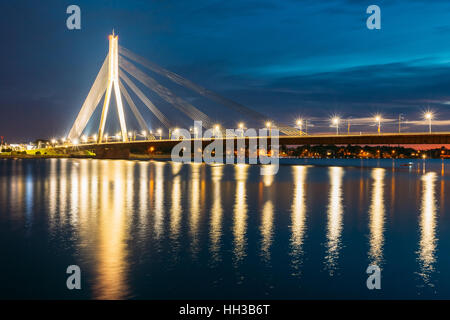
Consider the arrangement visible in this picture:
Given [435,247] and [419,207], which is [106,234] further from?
[419,207]

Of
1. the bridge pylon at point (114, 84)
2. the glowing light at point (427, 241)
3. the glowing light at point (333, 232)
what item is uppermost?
the bridge pylon at point (114, 84)

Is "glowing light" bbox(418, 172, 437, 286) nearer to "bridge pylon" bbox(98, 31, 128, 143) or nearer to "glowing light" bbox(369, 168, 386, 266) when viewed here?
"glowing light" bbox(369, 168, 386, 266)

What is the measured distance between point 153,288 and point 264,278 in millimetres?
2604

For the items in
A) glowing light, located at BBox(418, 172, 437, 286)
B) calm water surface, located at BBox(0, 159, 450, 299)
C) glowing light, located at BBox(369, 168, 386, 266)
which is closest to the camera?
calm water surface, located at BBox(0, 159, 450, 299)

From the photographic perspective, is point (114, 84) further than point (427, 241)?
Yes

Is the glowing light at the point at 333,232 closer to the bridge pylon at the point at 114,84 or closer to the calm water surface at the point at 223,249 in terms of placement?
the calm water surface at the point at 223,249

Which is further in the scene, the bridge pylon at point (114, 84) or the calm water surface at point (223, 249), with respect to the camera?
the bridge pylon at point (114, 84)

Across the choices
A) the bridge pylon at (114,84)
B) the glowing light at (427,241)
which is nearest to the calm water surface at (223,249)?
the glowing light at (427,241)

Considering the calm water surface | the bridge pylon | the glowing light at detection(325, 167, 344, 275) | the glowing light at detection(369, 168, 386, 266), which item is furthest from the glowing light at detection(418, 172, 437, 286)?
the bridge pylon

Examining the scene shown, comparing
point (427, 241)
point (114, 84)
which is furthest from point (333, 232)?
point (114, 84)

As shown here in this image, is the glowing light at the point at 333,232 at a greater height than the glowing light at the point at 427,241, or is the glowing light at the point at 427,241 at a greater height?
the glowing light at the point at 333,232

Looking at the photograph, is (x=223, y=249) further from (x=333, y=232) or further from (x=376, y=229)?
(x=376, y=229)
